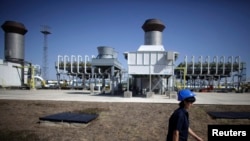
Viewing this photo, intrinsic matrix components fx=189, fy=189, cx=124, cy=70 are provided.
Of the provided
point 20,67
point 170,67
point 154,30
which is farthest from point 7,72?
point 170,67

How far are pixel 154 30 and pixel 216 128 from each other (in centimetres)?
4238

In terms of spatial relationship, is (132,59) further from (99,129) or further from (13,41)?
(13,41)

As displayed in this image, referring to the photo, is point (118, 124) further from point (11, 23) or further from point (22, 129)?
point (11, 23)

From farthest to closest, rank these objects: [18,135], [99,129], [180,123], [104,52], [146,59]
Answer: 1. [104,52]
2. [146,59]
3. [99,129]
4. [18,135]
5. [180,123]

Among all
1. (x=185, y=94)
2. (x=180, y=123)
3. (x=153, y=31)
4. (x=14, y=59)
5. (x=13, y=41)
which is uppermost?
(x=153, y=31)

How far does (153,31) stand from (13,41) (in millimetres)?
35520

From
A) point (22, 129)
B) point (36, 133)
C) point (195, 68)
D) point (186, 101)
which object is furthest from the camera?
point (195, 68)

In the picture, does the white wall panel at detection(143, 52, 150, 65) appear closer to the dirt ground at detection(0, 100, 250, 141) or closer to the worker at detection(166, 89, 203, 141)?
the dirt ground at detection(0, 100, 250, 141)

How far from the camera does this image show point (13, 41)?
159 feet

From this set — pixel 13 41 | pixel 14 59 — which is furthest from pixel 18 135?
pixel 13 41

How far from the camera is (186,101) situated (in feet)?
10.3

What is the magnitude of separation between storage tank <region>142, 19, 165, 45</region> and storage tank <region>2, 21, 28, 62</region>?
32652 mm

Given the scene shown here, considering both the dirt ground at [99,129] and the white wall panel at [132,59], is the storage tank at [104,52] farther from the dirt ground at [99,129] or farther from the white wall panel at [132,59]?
the dirt ground at [99,129]

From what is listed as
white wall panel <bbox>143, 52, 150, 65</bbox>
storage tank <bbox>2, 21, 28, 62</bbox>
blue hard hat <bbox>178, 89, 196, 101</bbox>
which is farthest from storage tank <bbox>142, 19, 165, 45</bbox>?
blue hard hat <bbox>178, 89, 196, 101</bbox>
